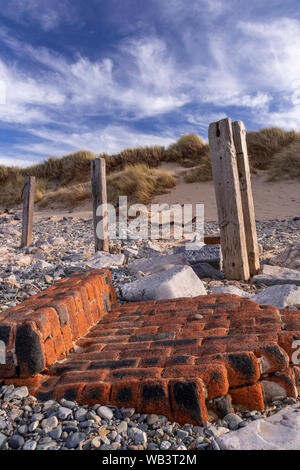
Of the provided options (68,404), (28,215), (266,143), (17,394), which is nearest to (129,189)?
(266,143)

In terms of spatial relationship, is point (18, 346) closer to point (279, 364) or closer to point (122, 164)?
point (279, 364)

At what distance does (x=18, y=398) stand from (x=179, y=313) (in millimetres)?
1185

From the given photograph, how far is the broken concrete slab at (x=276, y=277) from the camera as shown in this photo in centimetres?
391

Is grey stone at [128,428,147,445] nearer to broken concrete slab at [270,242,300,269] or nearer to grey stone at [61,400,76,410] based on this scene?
grey stone at [61,400,76,410]

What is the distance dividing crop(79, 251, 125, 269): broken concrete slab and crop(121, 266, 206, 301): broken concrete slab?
154 centimetres

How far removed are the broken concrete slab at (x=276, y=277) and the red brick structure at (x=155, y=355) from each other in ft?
5.17

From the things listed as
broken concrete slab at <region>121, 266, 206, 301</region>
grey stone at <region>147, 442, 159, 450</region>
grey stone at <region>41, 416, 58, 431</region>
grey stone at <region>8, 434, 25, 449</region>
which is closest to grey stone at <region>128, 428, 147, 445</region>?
grey stone at <region>147, 442, 159, 450</region>

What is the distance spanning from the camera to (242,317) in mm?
2264

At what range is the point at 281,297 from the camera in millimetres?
2977

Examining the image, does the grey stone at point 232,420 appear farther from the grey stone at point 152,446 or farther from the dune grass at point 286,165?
the dune grass at point 286,165

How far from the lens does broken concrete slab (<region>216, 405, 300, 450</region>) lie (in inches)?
52.1

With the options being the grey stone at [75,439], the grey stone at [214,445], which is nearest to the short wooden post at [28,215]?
the grey stone at [75,439]

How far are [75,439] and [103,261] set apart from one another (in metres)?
3.82
